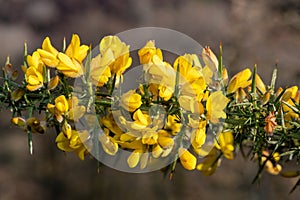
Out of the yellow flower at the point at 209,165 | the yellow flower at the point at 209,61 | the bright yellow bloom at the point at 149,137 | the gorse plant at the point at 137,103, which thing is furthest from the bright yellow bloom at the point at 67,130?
the yellow flower at the point at 209,165

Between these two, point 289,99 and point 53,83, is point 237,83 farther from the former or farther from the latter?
point 53,83

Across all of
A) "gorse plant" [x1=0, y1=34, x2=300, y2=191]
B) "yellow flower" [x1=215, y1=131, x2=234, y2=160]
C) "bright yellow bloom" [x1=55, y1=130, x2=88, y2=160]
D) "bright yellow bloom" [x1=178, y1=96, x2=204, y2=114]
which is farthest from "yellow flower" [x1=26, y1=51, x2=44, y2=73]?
"yellow flower" [x1=215, y1=131, x2=234, y2=160]

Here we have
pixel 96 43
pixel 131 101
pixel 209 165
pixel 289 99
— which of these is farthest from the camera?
pixel 96 43

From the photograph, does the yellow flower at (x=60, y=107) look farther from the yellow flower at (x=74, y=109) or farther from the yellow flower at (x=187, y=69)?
the yellow flower at (x=187, y=69)

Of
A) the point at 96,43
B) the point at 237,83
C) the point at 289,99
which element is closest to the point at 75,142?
the point at 237,83

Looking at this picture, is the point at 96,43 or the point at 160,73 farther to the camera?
the point at 96,43

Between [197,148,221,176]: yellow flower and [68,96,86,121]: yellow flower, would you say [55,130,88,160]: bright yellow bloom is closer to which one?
[68,96,86,121]: yellow flower

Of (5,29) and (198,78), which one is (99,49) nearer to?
(198,78)

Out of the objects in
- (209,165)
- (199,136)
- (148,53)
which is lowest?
→ (209,165)
